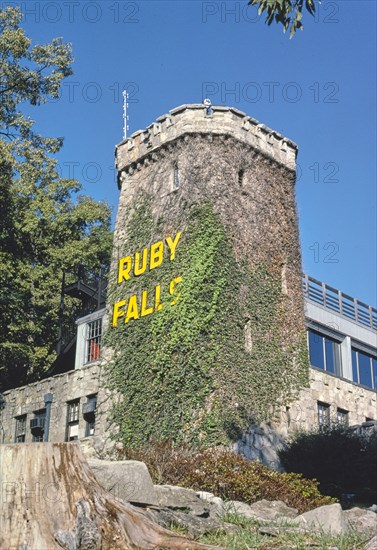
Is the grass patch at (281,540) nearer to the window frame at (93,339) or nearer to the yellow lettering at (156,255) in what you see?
the yellow lettering at (156,255)

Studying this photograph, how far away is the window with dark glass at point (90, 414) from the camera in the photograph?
2903cm

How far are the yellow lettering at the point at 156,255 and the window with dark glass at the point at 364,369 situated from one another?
9.67 meters

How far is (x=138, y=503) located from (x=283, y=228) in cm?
1824

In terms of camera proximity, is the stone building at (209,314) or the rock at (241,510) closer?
the rock at (241,510)

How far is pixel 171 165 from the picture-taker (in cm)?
2869

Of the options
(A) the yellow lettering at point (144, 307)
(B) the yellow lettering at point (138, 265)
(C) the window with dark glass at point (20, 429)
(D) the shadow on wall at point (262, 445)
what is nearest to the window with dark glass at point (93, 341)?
(B) the yellow lettering at point (138, 265)

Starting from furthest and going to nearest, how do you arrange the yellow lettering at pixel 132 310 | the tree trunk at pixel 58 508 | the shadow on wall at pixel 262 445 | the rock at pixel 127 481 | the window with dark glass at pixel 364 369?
the window with dark glass at pixel 364 369, the yellow lettering at pixel 132 310, the shadow on wall at pixel 262 445, the rock at pixel 127 481, the tree trunk at pixel 58 508

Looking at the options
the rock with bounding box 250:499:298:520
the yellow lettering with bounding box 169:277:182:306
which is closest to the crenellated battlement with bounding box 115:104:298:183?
the yellow lettering with bounding box 169:277:182:306

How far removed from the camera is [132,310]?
27797 millimetres

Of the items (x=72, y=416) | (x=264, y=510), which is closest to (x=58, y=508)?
(x=264, y=510)

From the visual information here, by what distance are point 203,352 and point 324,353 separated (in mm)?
7811

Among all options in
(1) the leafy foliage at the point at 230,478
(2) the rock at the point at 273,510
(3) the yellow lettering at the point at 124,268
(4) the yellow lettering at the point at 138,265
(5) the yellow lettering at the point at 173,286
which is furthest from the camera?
(3) the yellow lettering at the point at 124,268

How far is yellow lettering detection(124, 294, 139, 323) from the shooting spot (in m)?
27.6

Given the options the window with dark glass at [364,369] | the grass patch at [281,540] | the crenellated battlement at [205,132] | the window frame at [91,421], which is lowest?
the grass patch at [281,540]
